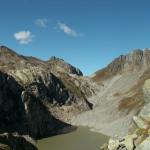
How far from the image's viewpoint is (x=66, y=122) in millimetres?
142625

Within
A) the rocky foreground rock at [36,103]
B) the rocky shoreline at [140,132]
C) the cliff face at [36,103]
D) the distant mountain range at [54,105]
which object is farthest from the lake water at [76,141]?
the rocky shoreline at [140,132]

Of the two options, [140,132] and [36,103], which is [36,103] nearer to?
[36,103]

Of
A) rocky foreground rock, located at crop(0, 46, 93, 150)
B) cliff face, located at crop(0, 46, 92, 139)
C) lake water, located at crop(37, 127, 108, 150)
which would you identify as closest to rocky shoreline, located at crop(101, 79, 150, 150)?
lake water, located at crop(37, 127, 108, 150)

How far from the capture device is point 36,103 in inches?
5044

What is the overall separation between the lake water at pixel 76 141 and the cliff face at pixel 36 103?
34.6 ft

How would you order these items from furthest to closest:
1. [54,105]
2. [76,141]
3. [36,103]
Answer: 1. [54,105]
2. [36,103]
3. [76,141]

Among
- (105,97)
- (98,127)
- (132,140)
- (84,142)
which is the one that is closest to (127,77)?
(105,97)

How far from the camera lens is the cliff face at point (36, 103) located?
11611 cm

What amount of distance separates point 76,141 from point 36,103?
32.7 metres

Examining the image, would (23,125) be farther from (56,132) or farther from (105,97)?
(105,97)

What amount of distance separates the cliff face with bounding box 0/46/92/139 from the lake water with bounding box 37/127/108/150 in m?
10.6

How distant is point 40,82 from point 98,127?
1562 inches

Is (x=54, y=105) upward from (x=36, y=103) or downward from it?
upward

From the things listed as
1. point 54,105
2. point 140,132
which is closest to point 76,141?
point 54,105
